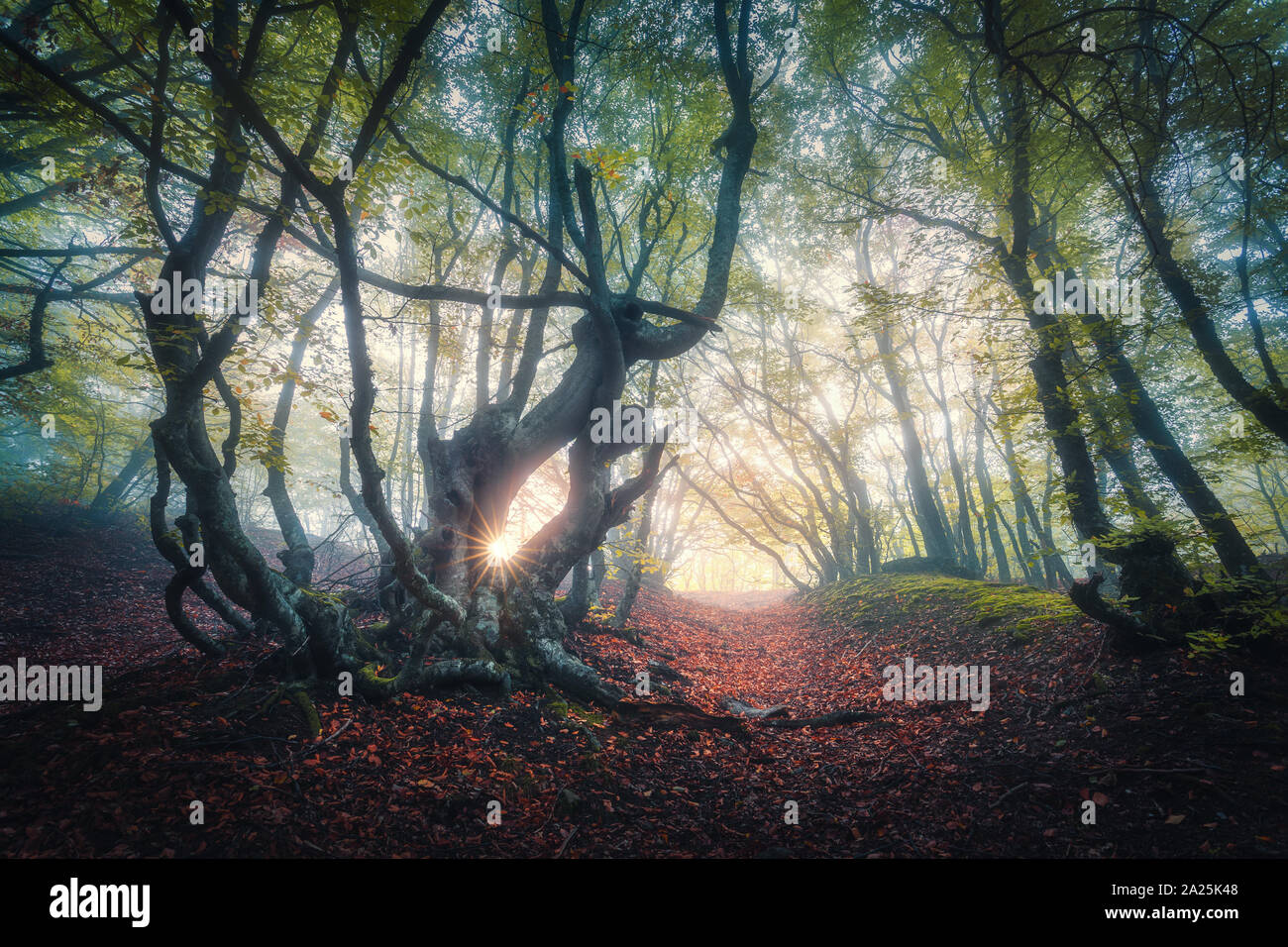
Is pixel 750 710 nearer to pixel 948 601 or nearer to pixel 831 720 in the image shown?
pixel 831 720

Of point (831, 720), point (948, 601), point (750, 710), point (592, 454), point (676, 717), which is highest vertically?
point (592, 454)

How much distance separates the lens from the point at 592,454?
7.61 metres

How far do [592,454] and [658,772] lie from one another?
4457 millimetres

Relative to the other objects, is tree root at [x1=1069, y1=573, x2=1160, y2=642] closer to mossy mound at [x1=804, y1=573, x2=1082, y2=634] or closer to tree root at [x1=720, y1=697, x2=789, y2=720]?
A: mossy mound at [x1=804, y1=573, x2=1082, y2=634]

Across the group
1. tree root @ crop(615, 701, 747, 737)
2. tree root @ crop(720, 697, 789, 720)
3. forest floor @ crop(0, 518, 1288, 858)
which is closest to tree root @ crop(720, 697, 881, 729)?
tree root @ crop(720, 697, 789, 720)

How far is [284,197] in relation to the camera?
470 cm

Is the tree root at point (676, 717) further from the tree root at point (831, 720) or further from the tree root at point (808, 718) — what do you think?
the tree root at point (831, 720)

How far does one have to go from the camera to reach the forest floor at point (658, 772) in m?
3.27

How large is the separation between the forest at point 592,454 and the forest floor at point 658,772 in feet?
0.12

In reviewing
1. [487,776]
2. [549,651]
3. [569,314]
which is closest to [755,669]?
[549,651]

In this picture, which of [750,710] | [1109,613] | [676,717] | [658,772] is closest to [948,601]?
[1109,613]

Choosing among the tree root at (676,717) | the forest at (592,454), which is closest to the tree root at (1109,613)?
the forest at (592,454)
